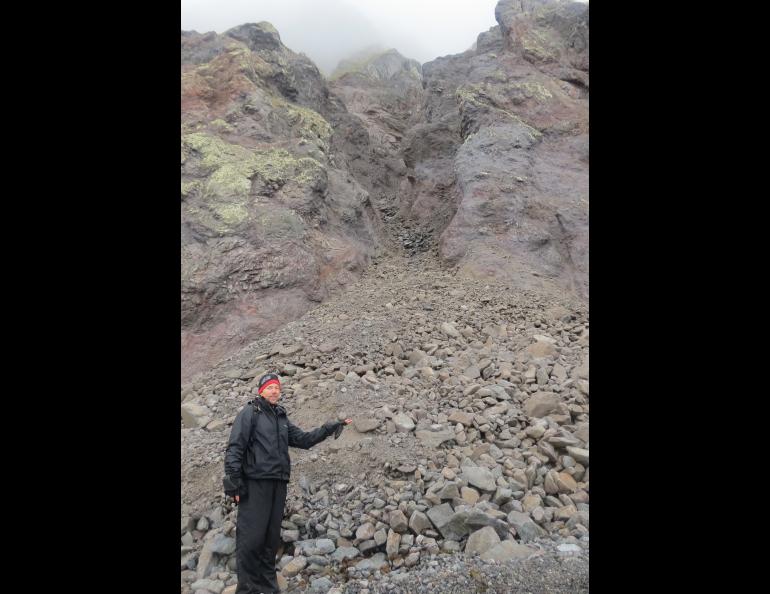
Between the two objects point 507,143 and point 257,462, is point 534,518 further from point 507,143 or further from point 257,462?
point 507,143

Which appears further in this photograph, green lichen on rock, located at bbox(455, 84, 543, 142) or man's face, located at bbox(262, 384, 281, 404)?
green lichen on rock, located at bbox(455, 84, 543, 142)

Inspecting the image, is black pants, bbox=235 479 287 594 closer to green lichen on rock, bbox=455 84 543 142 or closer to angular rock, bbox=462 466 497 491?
angular rock, bbox=462 466 497 491

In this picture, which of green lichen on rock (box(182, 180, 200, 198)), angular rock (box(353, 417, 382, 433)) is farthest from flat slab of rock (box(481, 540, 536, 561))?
green lichen on rock (box(182, 180, 200, 198))

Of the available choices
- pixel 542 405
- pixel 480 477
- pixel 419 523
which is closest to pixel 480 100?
pixel 542 405

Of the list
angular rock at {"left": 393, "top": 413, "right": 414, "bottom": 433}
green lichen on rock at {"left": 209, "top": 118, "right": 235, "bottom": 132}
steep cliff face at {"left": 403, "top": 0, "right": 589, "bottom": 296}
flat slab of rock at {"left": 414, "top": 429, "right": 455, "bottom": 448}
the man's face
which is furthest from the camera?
green lichen on rock at {"left": 209, "top": 118, "right": 235, "bottom": 132}

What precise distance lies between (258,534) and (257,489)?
41 cm

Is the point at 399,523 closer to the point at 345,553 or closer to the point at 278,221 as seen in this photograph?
the point at 345,553

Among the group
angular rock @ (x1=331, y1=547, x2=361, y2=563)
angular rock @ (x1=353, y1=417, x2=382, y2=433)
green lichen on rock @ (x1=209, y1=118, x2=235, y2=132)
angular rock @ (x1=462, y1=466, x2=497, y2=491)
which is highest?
green lichen on rock @ (x1=209, y1=118, x2=235, y2=132)

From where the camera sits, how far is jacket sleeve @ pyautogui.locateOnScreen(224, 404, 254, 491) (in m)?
4.23

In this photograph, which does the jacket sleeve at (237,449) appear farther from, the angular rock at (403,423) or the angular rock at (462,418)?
the angular rock at (462,418)

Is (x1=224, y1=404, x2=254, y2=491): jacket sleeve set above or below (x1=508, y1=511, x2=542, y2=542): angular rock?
above

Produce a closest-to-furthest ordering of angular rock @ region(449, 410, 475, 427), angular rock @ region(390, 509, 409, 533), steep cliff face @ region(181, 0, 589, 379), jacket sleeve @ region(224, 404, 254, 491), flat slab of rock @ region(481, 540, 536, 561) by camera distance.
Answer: jacket sleeve @ region(224, 404, 254, 491) < flat slab of rock @ region(481, 540, 536, 561) < angular rock @ region(390, 509, 409, 533) < angular rock @ region(449, 410, 475, 427) < steep cliff face @ region(181, 0, 589, 379)
